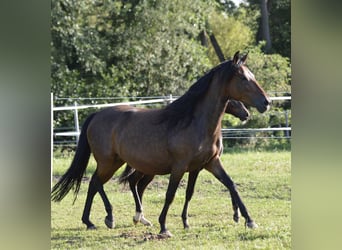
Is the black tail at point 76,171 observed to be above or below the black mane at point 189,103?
below

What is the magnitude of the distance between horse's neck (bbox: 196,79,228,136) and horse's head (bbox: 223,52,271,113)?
0.14 meters

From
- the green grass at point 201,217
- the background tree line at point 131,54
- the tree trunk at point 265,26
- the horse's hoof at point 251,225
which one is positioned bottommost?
the green grass at point 201,217

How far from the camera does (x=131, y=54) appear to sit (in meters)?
15.0

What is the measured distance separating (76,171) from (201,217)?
142 centimetres

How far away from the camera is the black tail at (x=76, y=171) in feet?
20.0

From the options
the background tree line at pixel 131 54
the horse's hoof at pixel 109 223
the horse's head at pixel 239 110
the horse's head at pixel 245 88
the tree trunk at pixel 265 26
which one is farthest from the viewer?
the tree trunk at pixel 265 26

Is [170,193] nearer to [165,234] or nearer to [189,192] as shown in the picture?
[165,234]

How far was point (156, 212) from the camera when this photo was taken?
22.6 feet

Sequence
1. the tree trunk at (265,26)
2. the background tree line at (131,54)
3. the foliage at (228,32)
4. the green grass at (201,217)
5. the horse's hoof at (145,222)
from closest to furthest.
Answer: the green grass at (201,217), the horse's hoof at (145,222), the background tree line at (131,54), the tree trunk at (265,26), the foliage at (228,32)

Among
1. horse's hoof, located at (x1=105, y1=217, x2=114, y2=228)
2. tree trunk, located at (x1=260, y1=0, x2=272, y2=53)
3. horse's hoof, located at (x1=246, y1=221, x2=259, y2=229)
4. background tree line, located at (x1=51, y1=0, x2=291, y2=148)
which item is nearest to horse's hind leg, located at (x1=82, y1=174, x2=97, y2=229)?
horse's hoof, located at (x1=105, y1=217, x2=114, y2=228)

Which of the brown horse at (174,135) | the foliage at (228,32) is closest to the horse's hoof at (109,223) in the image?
the brown horse at (174,135)

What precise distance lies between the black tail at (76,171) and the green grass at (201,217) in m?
0.36

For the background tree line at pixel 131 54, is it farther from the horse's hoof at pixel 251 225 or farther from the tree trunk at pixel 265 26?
the horse's hoof at pixel 251 225
